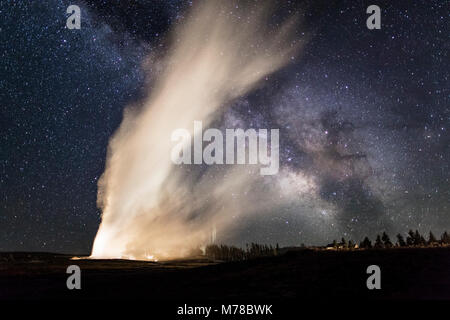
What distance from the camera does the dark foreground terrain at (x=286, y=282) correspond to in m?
26.7

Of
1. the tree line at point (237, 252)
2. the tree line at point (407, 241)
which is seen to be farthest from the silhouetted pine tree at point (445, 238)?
the tree line at point (237, 252)

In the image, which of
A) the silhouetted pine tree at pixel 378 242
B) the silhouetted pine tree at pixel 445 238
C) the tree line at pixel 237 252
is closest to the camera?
the silhouetted pine tree at pixel 445 238

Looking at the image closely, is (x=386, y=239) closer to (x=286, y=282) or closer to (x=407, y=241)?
(x=407, y=241)

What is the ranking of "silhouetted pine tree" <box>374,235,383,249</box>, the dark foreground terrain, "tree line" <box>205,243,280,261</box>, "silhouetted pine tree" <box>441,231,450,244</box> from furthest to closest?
"tree line" <box>205,243,280,261</box>, "silhouetted pine tree" <box>374,235,383,249</box>, "silhouetted pine tree" <box>441,231,450,244</box>, the dark foreground terrain

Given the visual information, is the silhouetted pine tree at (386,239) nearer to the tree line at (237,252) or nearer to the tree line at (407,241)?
the tree line at (407,241)

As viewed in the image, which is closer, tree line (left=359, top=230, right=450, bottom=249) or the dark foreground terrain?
the dark foreground terrain

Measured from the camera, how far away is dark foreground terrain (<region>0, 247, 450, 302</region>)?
→ 2670cm

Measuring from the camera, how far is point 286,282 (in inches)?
1261

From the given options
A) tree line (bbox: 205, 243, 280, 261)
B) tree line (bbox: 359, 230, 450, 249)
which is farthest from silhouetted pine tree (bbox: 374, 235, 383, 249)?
tree line (bbox: 205, 243, 280, 261)

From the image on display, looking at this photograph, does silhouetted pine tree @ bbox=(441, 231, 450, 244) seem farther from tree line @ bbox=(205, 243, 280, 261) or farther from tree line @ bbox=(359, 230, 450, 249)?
tree line @ bbox=(205, 243, 280, 261)

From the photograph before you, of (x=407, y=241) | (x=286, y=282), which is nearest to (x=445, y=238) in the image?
(x=407, y=241)

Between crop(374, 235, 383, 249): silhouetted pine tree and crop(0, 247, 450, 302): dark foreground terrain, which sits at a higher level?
crop(374, 235, 383, 249): silhouetted pine tree
